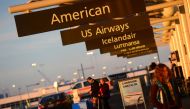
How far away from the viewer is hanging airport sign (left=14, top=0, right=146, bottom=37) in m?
10.2

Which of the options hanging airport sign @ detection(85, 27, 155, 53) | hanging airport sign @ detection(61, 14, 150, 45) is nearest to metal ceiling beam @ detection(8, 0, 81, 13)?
hanging airport sign @ detection(61, 14, 150, 45)

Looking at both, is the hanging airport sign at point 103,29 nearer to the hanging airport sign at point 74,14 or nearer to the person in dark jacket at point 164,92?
the hanging airport sign at point 74,14

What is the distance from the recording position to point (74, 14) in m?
10.4

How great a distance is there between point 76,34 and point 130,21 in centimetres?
163

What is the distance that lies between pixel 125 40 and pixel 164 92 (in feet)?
31.4

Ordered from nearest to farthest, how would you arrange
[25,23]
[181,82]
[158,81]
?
[158,81], [25,23], [181,82]

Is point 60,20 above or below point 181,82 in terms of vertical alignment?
above

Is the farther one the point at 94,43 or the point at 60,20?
the point at 94,43

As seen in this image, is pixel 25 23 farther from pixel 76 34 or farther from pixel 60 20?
pixel 76 34

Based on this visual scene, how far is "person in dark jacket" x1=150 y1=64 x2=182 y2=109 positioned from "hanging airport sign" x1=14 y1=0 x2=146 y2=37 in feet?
9.73

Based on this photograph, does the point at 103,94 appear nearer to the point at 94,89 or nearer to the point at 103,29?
the point at 94,89

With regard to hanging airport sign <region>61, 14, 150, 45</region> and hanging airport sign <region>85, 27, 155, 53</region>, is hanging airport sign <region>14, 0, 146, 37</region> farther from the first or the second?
hanging airport sign <region>85, 27, 155, 53</region>

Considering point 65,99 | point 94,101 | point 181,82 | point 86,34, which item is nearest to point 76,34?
point 86,34

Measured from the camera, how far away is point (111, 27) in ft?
41.6
